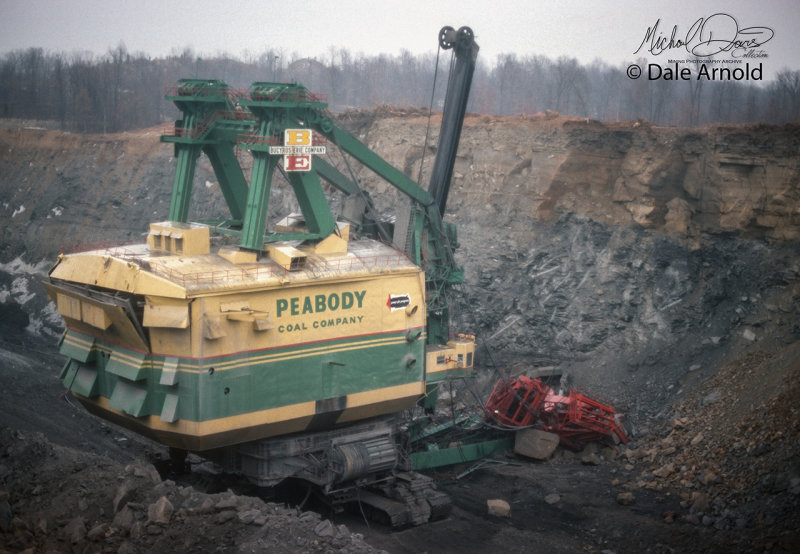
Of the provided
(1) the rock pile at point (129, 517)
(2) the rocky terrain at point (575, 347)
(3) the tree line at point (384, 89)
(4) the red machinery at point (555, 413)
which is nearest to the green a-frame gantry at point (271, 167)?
(4) the red machinery at point (555, 413)

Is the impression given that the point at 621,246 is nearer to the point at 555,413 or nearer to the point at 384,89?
the point at 555,413

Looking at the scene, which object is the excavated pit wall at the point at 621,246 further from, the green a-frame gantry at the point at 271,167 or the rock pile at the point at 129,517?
the rock pile at the point at 129,517

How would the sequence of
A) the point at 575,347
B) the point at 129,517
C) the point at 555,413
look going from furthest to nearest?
1. the point at 575,347
2. the point at 555,413
3. the point at 129,517

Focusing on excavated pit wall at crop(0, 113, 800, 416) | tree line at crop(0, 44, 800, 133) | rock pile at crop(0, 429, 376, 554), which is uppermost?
tree line at crop(0, 44, 800, 133)

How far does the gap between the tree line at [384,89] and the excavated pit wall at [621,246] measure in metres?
4.29

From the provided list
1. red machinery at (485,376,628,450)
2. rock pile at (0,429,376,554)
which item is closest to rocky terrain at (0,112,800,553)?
rock pile at (0,429,376,554)

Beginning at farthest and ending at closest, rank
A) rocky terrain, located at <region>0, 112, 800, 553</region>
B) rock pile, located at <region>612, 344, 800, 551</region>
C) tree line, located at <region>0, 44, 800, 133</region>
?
tree line, located at <region>0, 44, 800, 133</region> → rock pile, located at <region>612, 344, 800, 551</region> → rocky terrain, located at <region>0, 112, 800, 553</region>

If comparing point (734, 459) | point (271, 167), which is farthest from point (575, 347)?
point (271, 167)

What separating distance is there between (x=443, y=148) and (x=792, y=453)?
345 inches

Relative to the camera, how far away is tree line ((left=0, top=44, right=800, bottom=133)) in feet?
109

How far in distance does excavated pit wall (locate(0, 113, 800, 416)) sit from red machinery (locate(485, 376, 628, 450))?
1.11m

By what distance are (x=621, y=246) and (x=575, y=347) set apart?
3261 millimetres

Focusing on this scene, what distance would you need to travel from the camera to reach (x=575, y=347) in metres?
22.8

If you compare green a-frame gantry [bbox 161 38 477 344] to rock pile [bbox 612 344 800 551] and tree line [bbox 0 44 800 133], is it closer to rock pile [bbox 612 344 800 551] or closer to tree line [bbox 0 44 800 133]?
rock pile [bbox 612 344 800 551]
